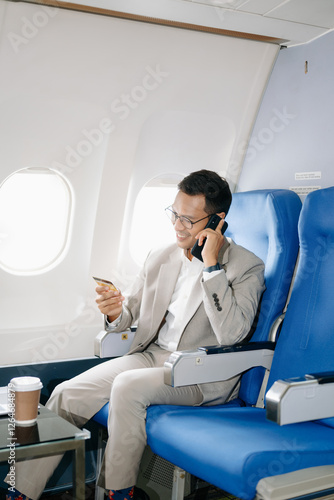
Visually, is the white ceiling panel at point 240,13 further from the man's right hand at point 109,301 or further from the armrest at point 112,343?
the armrest at point 112,343

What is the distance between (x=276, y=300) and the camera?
105 inches

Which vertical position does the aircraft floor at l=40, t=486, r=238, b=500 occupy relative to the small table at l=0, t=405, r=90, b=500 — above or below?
below

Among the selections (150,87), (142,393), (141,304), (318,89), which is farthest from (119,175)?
(142,393)

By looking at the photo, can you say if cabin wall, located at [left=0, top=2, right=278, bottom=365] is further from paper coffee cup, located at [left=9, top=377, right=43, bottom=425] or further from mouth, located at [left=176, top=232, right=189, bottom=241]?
paper coffee cup, located at [left=9, top=377, right=43, bottom=425]

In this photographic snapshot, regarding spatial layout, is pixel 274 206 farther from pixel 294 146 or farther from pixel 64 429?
pixel 64 429

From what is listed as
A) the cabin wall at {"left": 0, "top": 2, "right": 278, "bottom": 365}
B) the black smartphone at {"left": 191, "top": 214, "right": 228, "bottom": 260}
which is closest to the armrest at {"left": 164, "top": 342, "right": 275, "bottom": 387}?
the black smartphone at {"left": 191, "top": 214, "right": 228, "bottom": 260}

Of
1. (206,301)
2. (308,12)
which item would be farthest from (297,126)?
(206,301)

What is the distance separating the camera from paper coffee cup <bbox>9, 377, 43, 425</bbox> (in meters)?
2.06

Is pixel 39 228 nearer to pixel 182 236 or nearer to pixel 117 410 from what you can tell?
pixel 182 236

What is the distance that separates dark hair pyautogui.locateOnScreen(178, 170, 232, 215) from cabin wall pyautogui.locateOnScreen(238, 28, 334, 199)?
508 millimetres

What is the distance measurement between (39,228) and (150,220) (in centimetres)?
77

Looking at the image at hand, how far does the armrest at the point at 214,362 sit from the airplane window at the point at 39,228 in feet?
4.15

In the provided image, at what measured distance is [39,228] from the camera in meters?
3.43

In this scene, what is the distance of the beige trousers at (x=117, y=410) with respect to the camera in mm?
2305
